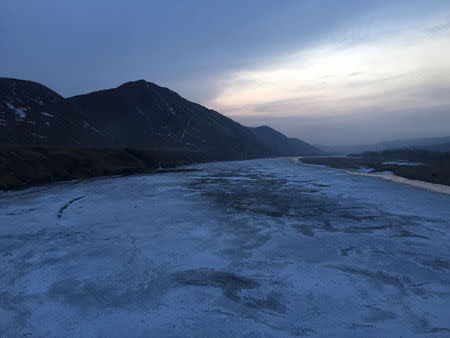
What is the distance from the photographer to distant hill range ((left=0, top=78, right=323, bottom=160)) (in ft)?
226

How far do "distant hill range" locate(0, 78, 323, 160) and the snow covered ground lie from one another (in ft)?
202

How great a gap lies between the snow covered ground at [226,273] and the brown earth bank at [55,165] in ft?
48.6

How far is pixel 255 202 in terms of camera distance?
16594mm

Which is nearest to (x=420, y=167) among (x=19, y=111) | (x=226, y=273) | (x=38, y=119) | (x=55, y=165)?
(x=226, y=273)

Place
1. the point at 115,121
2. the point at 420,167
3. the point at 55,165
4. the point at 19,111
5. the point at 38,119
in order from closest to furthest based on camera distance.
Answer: the point at 55,165 → the point at 420,167 → the point at 19,111 → the point at 38,119 → the point at 115,121

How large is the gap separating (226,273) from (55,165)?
31.2 m

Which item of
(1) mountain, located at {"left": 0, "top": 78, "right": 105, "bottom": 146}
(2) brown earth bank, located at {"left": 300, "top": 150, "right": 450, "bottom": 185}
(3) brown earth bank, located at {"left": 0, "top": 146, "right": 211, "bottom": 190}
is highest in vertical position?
(1) mountain, located at {"left": 0, "top": 78, "right": 105, "bottom": 146}

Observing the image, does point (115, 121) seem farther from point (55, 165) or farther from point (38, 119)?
point (55, 165)

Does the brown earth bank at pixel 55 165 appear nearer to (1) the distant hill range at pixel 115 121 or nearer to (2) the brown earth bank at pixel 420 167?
(1) the distant hill range at pixel 115 121

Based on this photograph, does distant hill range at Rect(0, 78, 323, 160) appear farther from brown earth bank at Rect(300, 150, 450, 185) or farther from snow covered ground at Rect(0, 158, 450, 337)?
snow covered ground at Rect(0, 158, 450, 337)

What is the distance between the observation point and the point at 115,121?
10775cm

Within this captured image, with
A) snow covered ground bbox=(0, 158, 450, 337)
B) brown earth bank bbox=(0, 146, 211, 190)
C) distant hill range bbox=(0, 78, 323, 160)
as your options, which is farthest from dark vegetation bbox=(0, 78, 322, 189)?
snow covered ground bbox=(0, 158, 450, 337)

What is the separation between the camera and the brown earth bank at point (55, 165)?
2606 cm

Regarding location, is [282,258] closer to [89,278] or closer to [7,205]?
[89,278]
